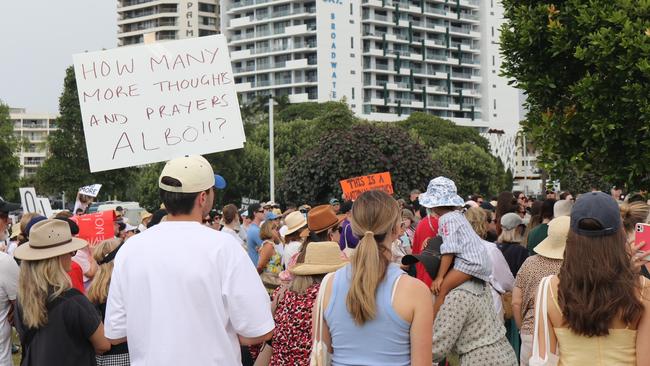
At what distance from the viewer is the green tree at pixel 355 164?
2781cm

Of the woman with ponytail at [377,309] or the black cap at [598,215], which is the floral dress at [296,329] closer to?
the woman with ponytail at [377,309]

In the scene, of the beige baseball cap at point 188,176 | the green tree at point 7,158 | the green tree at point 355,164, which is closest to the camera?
the beige baseball cap at point 188,176

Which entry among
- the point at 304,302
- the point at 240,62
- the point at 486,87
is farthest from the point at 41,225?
the point at 486,87

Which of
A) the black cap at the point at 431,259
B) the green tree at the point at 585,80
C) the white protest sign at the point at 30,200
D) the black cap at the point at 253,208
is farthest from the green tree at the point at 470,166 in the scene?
the black cap at the point at 431,259

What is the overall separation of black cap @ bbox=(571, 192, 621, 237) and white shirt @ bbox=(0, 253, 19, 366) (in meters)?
3.52

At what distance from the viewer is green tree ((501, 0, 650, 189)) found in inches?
397

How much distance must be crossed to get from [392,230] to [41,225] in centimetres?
246

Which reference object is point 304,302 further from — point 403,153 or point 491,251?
point 403,153

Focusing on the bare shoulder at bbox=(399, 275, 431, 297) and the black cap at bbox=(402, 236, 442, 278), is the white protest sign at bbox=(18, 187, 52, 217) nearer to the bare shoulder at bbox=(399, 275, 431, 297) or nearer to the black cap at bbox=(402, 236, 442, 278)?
the black cap at bbox=(402, 236, 442, 278)

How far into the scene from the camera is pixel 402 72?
107 metres

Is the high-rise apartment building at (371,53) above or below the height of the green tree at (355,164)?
above

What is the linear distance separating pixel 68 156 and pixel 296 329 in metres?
50.9

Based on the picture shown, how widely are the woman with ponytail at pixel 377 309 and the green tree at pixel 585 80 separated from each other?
6.89 m

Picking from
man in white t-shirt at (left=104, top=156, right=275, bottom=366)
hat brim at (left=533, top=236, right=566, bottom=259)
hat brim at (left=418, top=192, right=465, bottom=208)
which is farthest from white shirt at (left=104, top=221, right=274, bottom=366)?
hat brim at (left=533, top=236, right=566, bottom=259)
